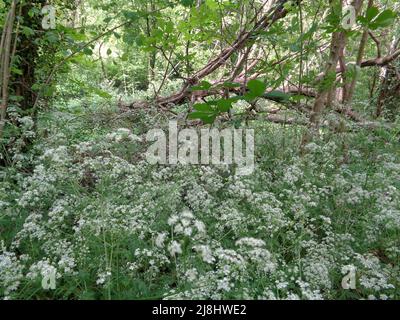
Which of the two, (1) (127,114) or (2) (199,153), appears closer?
(2) (199,153)

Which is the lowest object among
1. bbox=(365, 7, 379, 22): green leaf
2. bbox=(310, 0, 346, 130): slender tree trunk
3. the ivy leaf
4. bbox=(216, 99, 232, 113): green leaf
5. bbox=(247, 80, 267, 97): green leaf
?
bbox=(216, 99, 232, 113): green leaf

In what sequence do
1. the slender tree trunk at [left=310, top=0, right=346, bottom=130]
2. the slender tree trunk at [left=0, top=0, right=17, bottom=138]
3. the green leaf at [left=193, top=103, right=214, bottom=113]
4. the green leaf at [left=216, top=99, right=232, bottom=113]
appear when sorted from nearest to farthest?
1. the green leaf at [left=216, top=99, right=232, bottom=113]
2. the green leaf at [left=193, top=103, right=214, bottom=113]
3. the slender tree trunk at [left=0, top=0, right=17, bottom=138]
4. the slender tree trunk at [left=310, top=0, right=346, bottom=130]

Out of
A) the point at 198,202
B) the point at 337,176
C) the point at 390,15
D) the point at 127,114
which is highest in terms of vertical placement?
the point at 127,114

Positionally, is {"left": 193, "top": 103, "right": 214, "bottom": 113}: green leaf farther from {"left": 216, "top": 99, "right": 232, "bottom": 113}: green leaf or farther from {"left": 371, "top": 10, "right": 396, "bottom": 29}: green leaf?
{"left": 371, "top": 10, "right": 396, "bottom": 29}: green leaf

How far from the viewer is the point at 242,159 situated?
376 cm

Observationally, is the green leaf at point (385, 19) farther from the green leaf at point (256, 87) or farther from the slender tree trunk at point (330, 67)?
the slender tree trunk at point (330, 67)

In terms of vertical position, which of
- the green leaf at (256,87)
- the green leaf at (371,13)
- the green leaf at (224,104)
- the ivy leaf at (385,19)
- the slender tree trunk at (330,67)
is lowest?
the green leaf at (224,104)

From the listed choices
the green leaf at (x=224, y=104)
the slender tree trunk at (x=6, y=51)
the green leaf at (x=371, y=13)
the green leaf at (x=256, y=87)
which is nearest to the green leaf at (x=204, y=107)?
the green leaf at (x=224, y=104)

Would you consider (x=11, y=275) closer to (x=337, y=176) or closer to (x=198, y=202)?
(x=198, y=202)

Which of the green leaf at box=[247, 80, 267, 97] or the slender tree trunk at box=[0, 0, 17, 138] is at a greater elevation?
the slender tree trunk at box=[0, 0, 17, 138]

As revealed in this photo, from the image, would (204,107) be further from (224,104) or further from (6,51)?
(6,51)

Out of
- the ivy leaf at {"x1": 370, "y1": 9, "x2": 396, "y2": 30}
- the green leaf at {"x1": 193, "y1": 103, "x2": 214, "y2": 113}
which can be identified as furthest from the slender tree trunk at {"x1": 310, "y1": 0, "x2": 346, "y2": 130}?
the green leaf at {"x1": 193, "y1": 103, "x2": 214, "y2": 113}
